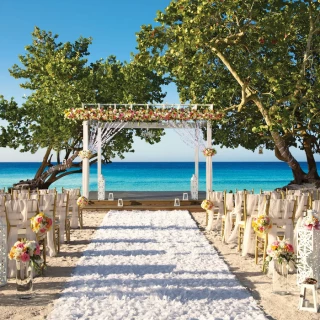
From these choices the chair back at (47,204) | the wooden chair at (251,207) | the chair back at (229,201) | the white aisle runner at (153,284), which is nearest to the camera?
the white aisle runner at (153,284)

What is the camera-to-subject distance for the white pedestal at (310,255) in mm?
6887

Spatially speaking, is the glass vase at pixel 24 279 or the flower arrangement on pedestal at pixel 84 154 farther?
the flower arrangement on pedestal at pixel 84 154

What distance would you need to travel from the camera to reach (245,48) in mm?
19406

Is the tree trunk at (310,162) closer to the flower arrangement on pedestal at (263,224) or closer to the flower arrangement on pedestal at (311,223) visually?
the flower arrangement on pedestal at (263,224)

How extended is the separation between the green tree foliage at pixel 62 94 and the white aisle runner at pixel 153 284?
538 inches

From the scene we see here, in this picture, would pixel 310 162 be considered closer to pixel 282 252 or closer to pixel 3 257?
pixel 282 252

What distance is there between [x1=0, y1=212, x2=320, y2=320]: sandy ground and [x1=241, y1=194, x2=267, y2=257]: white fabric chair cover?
255 mm

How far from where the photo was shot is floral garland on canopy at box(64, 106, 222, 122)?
60.2 feet

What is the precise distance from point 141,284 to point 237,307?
62.4 inches

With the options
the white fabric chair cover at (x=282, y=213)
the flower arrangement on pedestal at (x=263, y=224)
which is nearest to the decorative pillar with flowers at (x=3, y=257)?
the flower arrangement on pedestal at (x=263, y=224)

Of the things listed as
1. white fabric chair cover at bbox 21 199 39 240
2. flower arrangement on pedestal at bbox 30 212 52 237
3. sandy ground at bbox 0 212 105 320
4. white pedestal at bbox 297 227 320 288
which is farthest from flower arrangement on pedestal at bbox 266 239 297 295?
white fabric chair cover at bbox 21 199 39 240

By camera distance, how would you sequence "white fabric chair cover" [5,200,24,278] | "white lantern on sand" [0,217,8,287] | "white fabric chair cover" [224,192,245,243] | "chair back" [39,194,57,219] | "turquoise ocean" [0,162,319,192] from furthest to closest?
"turquoise ocean" [0,162,319,192] < "white fabric chair cover" [224,192,245,243] < "chair back" [39,194,57,219] < "white fabric chair cover" [5,200,24,278] < "white lantern on sand" [0,217,8,287]

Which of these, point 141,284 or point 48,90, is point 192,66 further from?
point 141,284

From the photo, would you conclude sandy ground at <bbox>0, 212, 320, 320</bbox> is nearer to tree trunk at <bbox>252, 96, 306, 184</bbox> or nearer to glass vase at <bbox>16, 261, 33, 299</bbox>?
glass vase at <bbox>16, 261, 33, 299</bbox>
